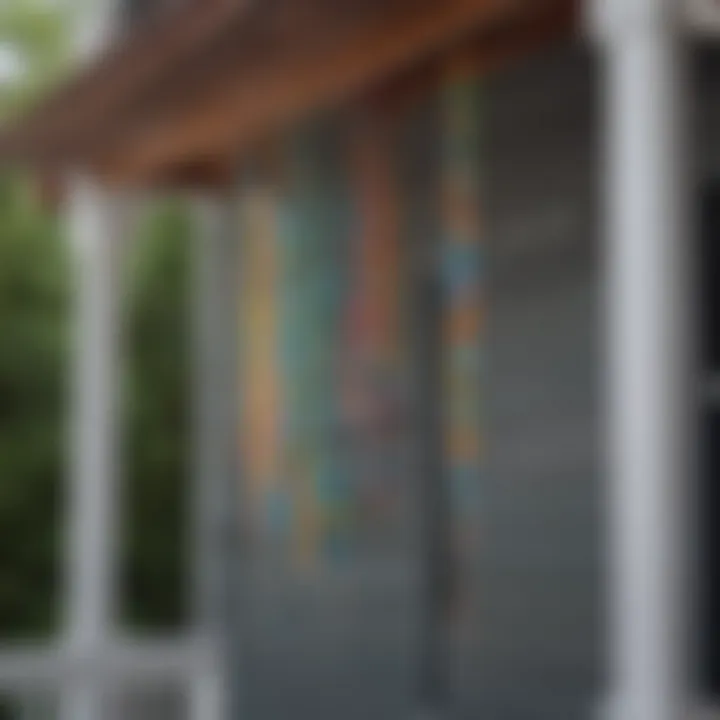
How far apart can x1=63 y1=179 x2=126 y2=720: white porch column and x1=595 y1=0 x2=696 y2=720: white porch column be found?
13.7 ft

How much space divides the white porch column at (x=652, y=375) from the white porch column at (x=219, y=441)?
186 inches

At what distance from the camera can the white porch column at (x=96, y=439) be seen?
8.23 metres

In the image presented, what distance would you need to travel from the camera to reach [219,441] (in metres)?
9.34

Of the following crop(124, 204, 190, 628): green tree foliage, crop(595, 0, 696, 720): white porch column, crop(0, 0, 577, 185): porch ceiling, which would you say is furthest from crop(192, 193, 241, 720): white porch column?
crop(124, 204, 190, 628): green tree foliage

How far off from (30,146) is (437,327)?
7.29 ft

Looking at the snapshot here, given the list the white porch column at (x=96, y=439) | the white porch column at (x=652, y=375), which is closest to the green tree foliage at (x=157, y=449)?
the white porch column at (x=96, y=439)

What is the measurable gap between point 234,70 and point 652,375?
3.22 metres

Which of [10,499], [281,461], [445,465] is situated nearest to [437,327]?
[445,465]

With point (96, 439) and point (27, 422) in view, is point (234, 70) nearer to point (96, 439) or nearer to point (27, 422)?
point (96, 439)

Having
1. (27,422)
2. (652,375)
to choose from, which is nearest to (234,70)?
(652,375)

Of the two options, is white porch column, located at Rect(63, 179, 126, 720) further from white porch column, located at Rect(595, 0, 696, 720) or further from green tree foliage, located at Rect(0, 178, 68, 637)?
green tree foliage, located at Rect(0, 178, 68, 637)

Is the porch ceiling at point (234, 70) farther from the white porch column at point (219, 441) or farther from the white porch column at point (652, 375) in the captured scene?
the white porch column at point (652, 375)

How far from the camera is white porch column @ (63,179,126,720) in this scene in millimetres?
8234

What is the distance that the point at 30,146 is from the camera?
8.02 meters
